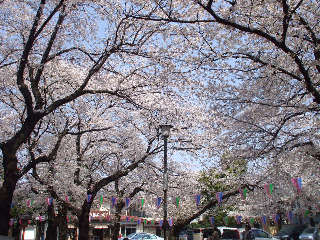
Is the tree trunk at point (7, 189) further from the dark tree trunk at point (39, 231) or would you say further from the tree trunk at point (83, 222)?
Answer: the dark tree trunk at point (39, 231)

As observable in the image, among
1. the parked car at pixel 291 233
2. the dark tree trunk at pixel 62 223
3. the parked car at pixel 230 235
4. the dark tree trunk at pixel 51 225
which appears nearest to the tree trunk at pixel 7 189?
the dark tree trunk at pixel 62 223

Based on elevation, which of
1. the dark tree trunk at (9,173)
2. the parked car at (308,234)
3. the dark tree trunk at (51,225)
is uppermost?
the dark tree trunk at (9,173)

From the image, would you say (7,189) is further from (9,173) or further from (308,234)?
(308,234)

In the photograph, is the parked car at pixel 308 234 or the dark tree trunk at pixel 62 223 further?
the parked car at pixel 308 234

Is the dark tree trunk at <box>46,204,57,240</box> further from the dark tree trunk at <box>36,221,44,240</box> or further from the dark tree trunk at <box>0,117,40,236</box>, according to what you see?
the dark tree trunk at <box>36,221,44,240</box>

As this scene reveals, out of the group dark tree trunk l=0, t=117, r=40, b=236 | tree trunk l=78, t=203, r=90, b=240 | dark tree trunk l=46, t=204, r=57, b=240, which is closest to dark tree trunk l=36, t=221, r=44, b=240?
dark tree trunk l=46, t=204, r=57, b=240

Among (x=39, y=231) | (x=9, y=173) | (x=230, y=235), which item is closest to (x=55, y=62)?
(x=9, y=173)

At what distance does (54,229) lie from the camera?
18719 mm

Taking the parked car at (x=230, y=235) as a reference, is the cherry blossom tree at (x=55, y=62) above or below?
above

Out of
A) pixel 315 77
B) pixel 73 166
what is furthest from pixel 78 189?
pixel 315 77

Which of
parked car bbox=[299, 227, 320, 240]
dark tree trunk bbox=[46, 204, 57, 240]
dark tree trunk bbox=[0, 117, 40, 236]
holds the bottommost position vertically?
parked car bbox=[299, 227, 320, 240]

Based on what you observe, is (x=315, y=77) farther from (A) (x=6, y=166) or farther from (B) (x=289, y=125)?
(A) (x=6, y=166)

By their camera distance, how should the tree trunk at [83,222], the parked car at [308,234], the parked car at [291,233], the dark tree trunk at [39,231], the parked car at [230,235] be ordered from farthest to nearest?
1. the dark tree trunk at [39,231]
2. the parked car at [291,233]
3. the parked car at [308,234]
4. the parked car at [230,235]
5. the tree trunk at [83,222]

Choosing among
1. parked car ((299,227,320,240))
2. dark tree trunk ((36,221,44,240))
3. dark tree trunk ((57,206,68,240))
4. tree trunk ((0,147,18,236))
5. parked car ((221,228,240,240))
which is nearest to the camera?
tree trunk ((0,147,18,236))
